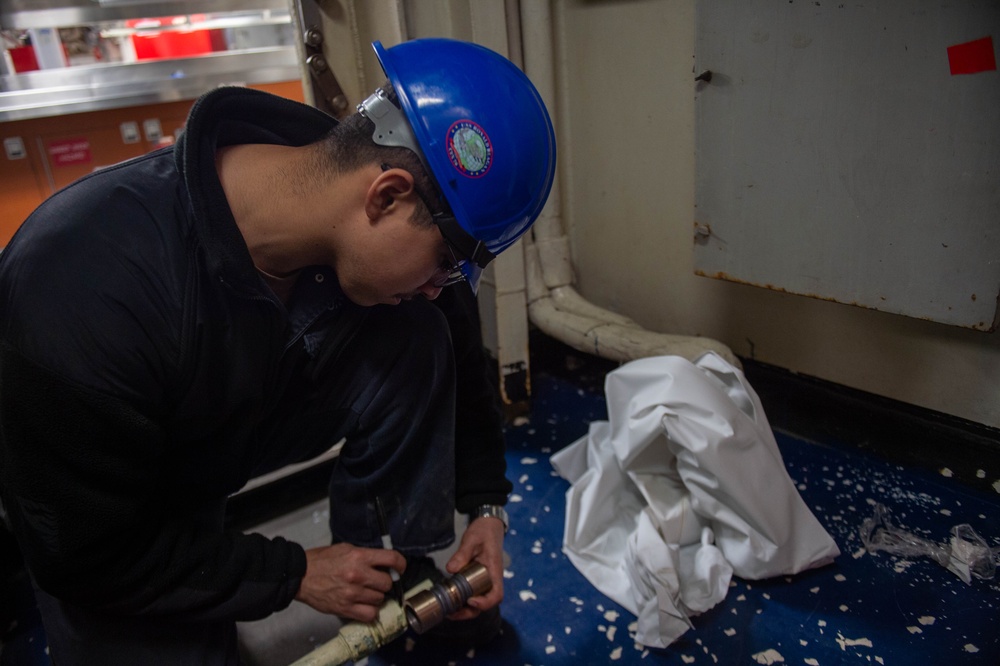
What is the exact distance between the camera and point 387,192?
72cm

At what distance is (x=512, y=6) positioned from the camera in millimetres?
1491

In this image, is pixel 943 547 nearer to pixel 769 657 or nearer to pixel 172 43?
pixel 769 657

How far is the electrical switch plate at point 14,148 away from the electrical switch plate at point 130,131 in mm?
242

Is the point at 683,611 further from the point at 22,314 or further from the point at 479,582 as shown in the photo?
the point at 22,314

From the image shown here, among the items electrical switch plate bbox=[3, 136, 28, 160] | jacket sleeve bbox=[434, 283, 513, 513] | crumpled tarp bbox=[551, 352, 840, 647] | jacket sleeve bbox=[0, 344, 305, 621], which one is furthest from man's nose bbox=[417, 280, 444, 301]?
electrical switch plate bbox=[3, 136, 28, 160]

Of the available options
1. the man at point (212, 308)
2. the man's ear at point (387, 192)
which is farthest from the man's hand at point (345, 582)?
the man's ear at point (387, 192)

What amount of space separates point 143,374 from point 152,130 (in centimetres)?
152

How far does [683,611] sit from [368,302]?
0.71 m

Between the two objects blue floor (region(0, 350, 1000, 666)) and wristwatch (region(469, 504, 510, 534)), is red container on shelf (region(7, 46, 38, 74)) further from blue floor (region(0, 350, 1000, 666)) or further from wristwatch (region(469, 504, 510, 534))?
wristwatch (region(469, 504, 510, 534))

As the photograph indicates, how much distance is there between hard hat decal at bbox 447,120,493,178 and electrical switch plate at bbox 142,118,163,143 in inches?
61.4

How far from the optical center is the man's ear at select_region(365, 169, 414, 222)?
0.70 m

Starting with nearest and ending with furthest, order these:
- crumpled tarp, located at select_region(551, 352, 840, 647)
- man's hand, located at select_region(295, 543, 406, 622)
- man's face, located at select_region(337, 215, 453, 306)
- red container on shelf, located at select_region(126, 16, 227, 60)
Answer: man's face, located at select_region(337, 215, 453, 306)
man's hand, located at select_region(295, 543, 406, 622)
crumpled tarp, located at select_region(551, 352, 840, 647)
red container on shelf, located at select_region(126, 16, 227, 60)

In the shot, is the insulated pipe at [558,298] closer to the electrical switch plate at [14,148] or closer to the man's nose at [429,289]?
the man's nose at [429,289]

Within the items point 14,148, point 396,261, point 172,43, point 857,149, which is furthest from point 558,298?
point 172,43
